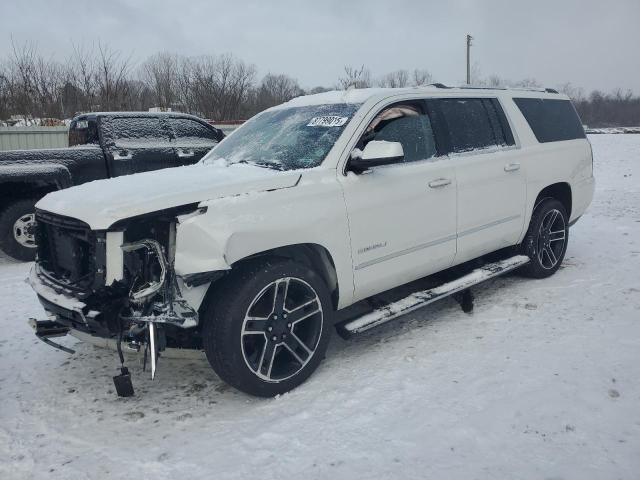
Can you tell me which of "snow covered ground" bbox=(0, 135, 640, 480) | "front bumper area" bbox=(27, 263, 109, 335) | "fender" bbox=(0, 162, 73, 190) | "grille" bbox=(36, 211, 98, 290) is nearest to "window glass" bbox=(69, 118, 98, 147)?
"fender" bbox=(0, 162, 73, 190)

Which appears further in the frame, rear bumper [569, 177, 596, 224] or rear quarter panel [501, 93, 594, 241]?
rear bumper [569, 177, 596, 224]

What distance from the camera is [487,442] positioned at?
2617 mm

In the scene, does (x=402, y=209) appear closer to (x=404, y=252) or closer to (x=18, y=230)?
(x=404, y=252)

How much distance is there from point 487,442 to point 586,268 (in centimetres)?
350

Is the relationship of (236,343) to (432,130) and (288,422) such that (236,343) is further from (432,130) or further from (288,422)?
(432,130)

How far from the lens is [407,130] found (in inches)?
155

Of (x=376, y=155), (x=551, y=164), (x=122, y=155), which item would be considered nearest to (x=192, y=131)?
(x=122, y=155)

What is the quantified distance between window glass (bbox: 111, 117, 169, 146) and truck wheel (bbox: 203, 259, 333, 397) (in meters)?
5.04

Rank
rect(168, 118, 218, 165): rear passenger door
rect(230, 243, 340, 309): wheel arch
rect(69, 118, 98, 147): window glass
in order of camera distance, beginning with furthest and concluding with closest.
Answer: rect(168, 118, 218, 165): rear passenger door, rect(69, 118, 98, 147): window glass, rect(230, 243, 340, 309): wheel arch

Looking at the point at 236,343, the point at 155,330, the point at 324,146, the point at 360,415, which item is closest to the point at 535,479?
the point at 360,415

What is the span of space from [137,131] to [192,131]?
809 mm

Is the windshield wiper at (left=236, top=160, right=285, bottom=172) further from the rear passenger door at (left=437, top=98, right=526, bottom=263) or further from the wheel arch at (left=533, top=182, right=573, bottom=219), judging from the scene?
the wheel arch at (left=533, top=182, right=573, bottom=219)

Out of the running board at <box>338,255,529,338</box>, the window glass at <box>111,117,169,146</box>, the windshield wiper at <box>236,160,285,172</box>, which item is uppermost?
the window glass at <box>111,117,169,146</box>

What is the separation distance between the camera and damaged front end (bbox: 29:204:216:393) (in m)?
2.75
